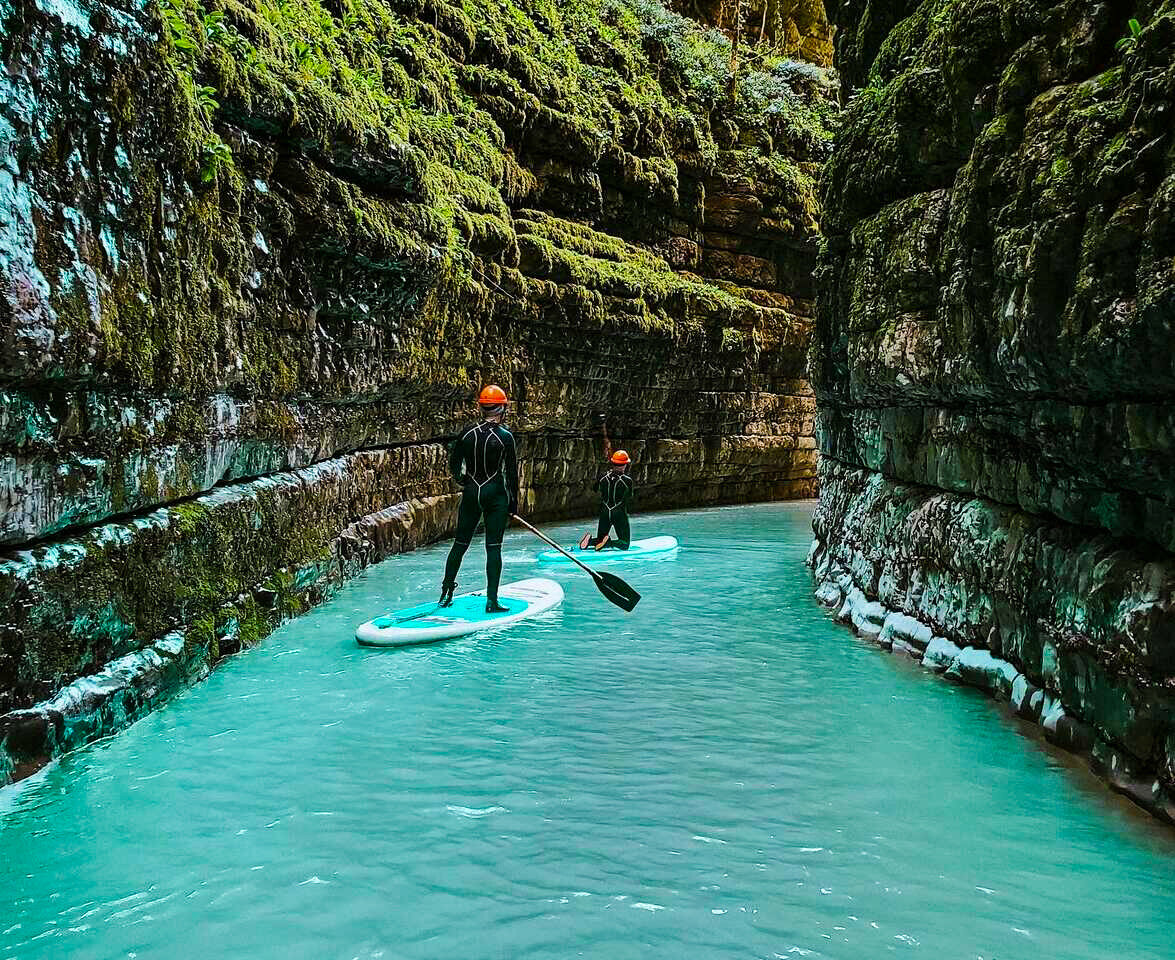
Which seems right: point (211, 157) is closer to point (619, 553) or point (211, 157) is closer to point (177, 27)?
point (177, 27)

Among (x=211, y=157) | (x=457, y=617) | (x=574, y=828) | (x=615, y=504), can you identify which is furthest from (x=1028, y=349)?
(x=615, y=504)

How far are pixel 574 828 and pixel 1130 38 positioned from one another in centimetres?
431

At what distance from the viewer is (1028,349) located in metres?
4.67

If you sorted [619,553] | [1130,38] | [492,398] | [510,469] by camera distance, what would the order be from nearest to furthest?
[1130,38], [492,398], [510,469], [619,553]

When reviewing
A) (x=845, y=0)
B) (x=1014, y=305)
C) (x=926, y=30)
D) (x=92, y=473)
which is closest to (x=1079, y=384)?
(x=1014, y=305)

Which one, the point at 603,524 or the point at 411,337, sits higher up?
the point at 411,337

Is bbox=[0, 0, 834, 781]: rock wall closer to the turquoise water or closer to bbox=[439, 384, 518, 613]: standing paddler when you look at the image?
the turquoise water

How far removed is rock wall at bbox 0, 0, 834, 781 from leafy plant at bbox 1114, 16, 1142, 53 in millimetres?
4816

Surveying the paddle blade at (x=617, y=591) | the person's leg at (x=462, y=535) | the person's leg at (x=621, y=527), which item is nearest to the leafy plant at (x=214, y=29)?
the person's leg at (x=462, y=535)

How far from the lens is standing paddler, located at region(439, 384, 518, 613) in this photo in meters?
8.45

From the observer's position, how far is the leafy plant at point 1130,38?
4297mm

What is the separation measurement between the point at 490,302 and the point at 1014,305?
10.9 metres

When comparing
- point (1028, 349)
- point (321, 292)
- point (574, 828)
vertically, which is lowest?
point (574, 828)

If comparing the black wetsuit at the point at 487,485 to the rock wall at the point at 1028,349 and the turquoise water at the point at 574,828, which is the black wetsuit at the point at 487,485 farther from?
the rock wall at the point at 1028,349
